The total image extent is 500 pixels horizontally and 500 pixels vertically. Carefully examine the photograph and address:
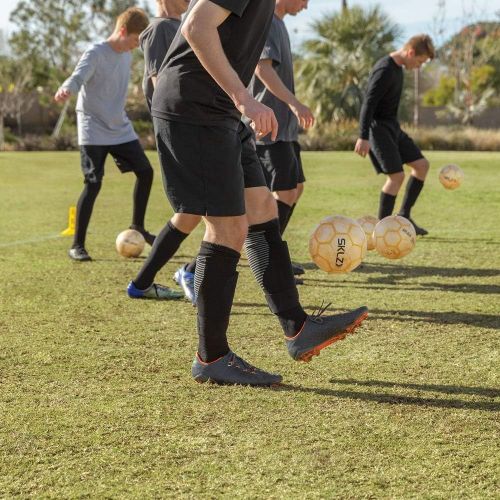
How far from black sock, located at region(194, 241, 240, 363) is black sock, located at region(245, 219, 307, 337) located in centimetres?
25

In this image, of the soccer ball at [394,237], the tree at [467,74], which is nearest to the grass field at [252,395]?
the soccer ball at [394,237]

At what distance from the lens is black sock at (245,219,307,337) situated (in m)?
4.18

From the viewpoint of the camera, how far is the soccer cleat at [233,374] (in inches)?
156

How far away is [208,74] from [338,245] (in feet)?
6.09

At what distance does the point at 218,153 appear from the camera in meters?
3.80

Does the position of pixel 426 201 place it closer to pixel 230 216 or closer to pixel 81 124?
pixel 81 124

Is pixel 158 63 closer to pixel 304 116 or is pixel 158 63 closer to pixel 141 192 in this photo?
pixel 304 116

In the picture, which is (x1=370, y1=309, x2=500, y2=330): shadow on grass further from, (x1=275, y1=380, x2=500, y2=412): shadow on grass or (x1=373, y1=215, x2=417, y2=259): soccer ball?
(x1=275, y1=380, x2=500, y2=412): shadow on grass

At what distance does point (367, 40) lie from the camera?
43.3m

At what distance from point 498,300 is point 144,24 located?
12.2 ft

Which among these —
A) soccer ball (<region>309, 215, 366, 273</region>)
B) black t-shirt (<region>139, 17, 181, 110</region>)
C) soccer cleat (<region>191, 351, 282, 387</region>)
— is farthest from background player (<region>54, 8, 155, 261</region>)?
soccer cleat (<region>191, 351, 282, 387</region>)

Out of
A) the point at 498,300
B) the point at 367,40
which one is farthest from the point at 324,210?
the point at 367,40

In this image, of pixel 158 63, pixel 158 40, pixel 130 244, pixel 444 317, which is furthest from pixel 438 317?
pixel 130 244

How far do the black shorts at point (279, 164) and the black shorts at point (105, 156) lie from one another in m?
1.59
